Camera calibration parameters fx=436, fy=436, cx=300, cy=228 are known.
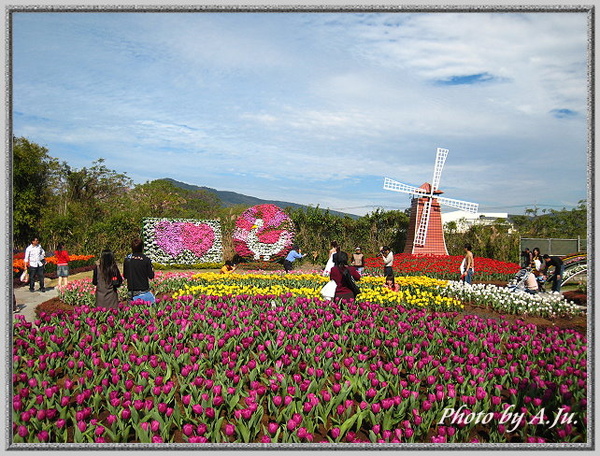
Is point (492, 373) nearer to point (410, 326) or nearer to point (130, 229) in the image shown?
point (410, 326)

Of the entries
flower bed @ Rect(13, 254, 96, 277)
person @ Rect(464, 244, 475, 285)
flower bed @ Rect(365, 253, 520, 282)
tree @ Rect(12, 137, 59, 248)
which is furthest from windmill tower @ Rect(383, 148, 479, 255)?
tree @ Rect(12, 137, 59, 248)

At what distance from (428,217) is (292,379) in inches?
785

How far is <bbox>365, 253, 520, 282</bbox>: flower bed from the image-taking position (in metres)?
15.4

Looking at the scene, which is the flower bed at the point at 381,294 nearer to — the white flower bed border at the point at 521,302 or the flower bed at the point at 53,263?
the white flower bed border at the point at 521,302

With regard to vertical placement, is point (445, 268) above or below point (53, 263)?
below

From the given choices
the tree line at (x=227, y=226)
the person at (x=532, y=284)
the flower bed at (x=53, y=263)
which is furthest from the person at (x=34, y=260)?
the person at (x=532, y=284)

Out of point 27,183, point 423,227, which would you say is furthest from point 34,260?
point 423,227

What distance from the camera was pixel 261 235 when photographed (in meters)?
20.5

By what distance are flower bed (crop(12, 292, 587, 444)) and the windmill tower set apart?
17020 mm

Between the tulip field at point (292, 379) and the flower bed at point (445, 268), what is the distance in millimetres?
10009

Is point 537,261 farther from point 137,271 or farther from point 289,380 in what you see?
point 137,271

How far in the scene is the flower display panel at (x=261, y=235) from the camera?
67.1ft

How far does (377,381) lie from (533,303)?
608 centimetres

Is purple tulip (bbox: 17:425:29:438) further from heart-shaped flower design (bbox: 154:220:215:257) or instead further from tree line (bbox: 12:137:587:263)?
heart-shaped flower design (bbox: 154:220:215:257)
